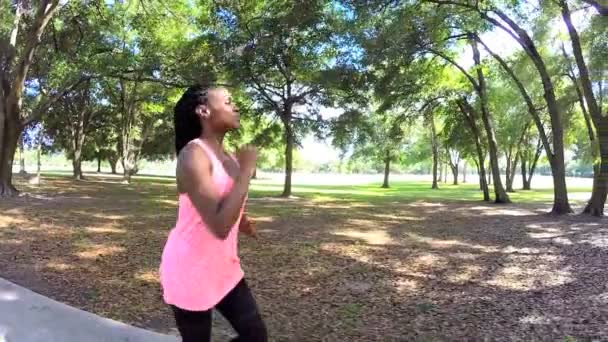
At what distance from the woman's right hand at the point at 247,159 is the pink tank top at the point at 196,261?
7cm

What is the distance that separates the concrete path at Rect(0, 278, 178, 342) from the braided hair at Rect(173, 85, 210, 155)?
2.33 m

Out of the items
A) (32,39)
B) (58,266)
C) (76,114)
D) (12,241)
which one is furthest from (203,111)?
(76,114)

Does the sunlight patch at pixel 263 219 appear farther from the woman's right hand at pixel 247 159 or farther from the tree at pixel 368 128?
the woman's right hand at pixel 247 159

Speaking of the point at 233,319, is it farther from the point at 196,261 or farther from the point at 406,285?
the point at 406,285

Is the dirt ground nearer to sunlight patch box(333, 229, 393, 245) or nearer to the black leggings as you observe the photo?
sunlight patch box(333, 229, 393, 245)

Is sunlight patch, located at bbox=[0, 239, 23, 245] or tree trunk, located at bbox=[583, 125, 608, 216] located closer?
sunlight patch, located at bbox=[0, 239, 23, 245]

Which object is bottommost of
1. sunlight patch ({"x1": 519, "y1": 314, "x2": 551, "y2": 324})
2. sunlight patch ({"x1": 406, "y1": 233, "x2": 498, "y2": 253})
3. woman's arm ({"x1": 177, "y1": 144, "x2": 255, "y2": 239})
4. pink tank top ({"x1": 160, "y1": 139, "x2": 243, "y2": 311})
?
sunlight patch ({"x1": 519, "y1": 314, "x2": 551, "y2": 324})

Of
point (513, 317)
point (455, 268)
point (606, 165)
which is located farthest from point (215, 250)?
point (606, 165)

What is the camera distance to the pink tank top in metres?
2.31

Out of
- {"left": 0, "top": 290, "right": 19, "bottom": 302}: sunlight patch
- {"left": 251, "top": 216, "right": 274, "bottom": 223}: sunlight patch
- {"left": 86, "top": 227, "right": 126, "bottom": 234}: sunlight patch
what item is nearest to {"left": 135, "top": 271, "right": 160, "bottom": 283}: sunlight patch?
{"left": 0, "top": 290, "right": 19, "bottom": 302}: sunlight patch

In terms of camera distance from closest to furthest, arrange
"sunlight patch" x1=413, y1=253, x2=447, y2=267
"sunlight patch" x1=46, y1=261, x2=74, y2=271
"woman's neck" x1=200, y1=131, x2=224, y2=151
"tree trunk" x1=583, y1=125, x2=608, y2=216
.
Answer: "woman's neck" x1=200, y1=131, x2=224, y2=151, "sunlight patch" x1=46, y1=261, x2=74, y2=271, "sunlight patch" x1=413, y1=253, x2=447, y2=267, "tree trunk" x1=583, y1=125, x2=608, y2=216

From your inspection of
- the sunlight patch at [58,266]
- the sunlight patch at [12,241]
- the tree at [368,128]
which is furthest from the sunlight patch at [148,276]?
the tree at [368,128]

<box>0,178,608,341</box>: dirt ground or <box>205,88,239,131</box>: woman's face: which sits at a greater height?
<box>205,88,239,131</box>: woman's face

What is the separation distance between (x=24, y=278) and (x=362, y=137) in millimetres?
19041
